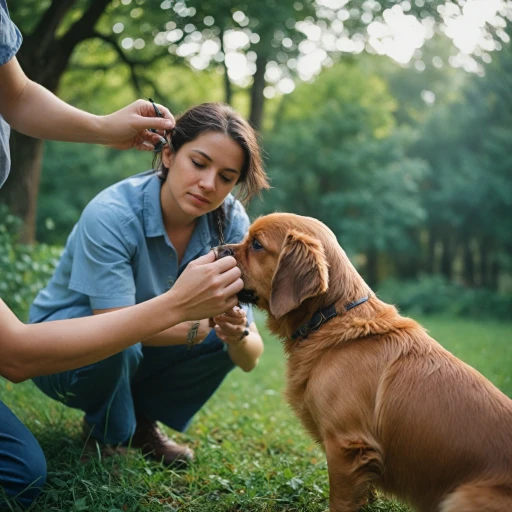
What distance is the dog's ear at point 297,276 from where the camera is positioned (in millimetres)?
3014

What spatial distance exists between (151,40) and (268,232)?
1122cm

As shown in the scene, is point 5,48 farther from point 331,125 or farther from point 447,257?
point 447,257

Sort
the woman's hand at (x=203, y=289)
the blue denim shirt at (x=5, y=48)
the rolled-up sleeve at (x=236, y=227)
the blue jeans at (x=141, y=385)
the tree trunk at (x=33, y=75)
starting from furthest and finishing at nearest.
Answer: the tree trunk at (x=33, y=75) < the rolled-up sleeve at (x=236, y=227) < the blue jeans at (x=141, y=385) < the blue denim shirt at (x=5, y=48) < the woman's hand at (x=203, y=289)

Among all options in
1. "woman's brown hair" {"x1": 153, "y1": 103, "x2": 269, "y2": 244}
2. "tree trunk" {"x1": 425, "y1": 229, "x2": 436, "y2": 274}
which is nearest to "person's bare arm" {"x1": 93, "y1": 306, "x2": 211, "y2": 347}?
"woman's brown hair" {"x1": 153, "y1": 103, "x2": 269, "y2": 244}

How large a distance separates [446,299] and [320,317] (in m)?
20.4

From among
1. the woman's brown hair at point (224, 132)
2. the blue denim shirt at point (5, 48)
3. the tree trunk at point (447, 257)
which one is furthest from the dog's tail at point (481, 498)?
the tree trunk at point (447, 257)

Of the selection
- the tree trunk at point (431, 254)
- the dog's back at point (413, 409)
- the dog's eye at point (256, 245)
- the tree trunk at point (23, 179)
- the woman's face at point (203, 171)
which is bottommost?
the tree trunk at point (431, 254)

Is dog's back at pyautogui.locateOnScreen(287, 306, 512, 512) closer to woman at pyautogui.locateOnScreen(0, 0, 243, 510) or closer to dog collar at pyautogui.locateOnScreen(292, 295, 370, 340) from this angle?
dog collar at pyautogui.locateOnScreen(292, 295, 370, 340)

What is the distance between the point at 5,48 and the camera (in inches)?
119

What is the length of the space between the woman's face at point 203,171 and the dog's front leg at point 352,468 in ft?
5.66

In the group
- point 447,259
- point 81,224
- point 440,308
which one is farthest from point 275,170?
point 81,224

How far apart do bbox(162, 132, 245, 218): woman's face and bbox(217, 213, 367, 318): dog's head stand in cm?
43

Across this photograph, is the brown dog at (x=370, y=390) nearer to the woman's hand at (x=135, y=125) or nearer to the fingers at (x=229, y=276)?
the fingers at (x=229, y=276)

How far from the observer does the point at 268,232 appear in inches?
132
